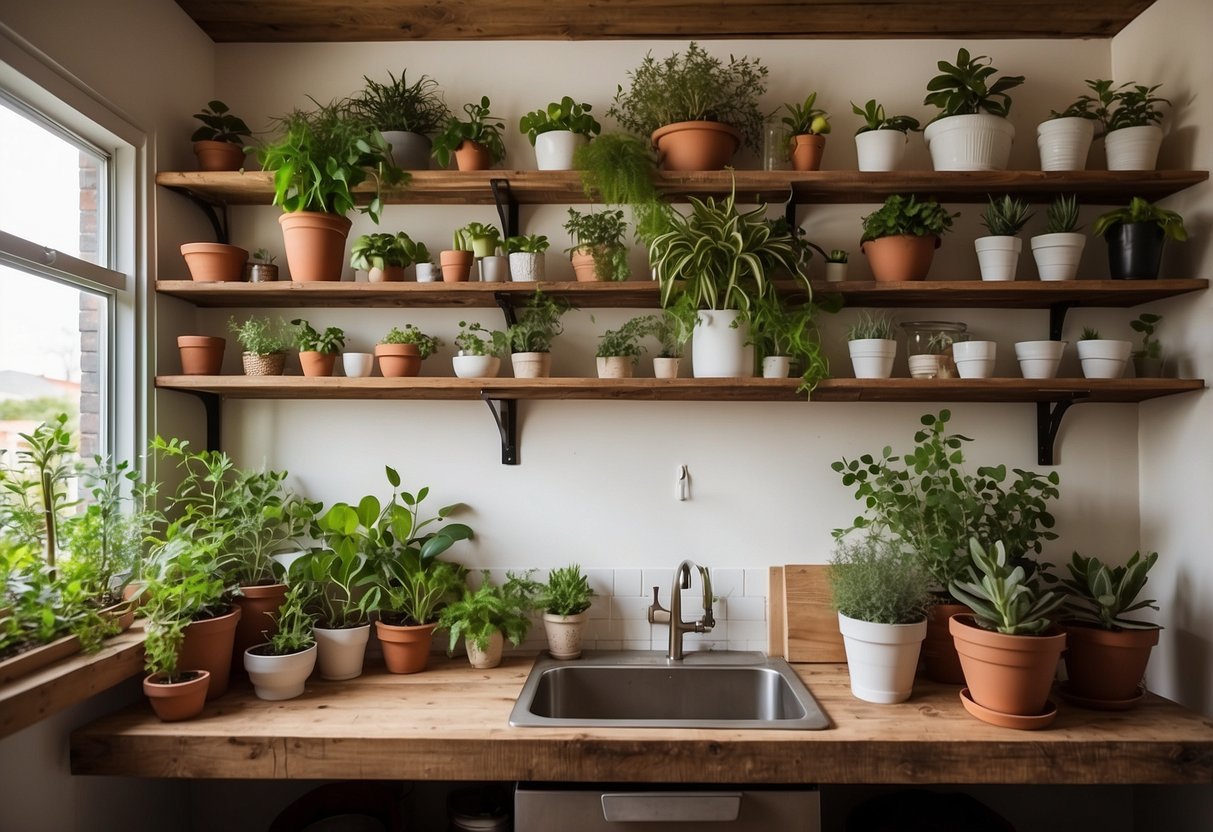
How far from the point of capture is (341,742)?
5.22ft

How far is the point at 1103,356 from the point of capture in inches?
79.2

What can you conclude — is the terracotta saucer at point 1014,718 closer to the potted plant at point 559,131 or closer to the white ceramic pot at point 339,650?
the white ceramic pot at point 339,650

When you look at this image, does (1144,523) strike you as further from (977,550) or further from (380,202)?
(380,202)

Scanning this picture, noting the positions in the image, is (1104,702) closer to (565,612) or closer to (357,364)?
(565,612)

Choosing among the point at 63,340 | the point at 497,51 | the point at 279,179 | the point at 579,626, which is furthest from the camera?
the point at 497,51

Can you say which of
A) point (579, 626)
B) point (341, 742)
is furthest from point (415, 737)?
point (579, 626)

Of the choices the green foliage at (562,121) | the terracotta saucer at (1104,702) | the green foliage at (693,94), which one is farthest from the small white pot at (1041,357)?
the green foliage at (562,121)

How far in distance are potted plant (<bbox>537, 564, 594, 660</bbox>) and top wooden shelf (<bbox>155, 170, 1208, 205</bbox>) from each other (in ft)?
3.96

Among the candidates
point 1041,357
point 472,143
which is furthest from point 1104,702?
point 472,143

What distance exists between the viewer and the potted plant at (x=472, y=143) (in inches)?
83.0

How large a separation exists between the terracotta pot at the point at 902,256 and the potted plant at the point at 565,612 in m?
1.31

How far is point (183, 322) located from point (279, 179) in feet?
1.99

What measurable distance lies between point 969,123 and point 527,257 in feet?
4.45

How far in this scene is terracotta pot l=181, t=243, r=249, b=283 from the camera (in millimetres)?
2062
